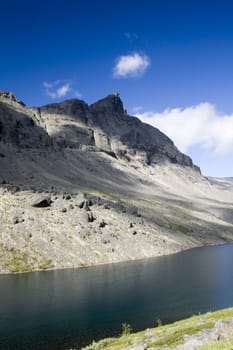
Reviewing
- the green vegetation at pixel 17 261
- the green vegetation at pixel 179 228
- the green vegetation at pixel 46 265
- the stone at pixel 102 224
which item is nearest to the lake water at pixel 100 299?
the green vegetation at pixel 46 265

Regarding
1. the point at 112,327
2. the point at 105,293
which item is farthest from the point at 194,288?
the point at 112,327

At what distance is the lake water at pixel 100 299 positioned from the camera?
52.2 m

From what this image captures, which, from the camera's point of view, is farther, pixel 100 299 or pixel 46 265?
pixel 46 265

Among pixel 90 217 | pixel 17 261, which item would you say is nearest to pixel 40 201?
pixel 90 217

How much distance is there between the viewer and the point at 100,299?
74.4 meters

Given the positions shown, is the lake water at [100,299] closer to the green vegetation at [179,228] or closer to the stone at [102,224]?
the stone at [102,224]

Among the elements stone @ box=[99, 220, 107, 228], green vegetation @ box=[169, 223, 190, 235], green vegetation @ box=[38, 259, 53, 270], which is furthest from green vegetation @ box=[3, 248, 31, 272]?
green vegetation @ box=[169, 223, 190, 235]

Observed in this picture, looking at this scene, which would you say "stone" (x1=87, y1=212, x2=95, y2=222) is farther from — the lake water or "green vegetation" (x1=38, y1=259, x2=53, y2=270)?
"green vegetation" (x1=38, y1=259, x2=53, y2=270)

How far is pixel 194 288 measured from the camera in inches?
3250

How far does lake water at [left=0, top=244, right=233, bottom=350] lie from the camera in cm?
5222

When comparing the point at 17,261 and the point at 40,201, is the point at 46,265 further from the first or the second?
the point at 40,201

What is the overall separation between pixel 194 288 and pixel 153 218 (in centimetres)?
11024

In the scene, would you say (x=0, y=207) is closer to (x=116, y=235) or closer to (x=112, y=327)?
(x=116, y=235)

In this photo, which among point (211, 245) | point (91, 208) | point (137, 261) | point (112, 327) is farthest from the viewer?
point (211, 245)
